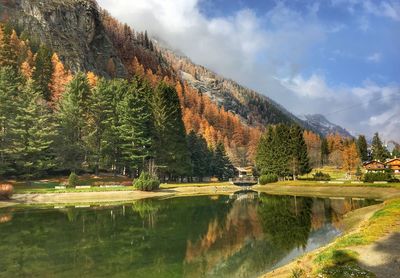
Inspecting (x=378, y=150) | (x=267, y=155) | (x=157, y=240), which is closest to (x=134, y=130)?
(x=267, y=155)

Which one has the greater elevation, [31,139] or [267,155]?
[31,139]

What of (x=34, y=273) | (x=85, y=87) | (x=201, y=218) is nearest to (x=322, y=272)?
(x=34, y=273)

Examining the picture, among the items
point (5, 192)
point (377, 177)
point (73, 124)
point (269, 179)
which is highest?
point (73, 124)

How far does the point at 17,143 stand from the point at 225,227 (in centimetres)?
4919

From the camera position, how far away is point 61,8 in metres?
165

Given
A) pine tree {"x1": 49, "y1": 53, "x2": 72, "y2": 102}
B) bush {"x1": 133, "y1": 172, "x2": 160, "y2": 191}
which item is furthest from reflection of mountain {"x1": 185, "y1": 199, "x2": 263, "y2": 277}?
pine tree {"x1": 49, "y1": 53, "x2": 72, "y2": 102}

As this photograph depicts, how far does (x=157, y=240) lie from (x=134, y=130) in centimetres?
5372

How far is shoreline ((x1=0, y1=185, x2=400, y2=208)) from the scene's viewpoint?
5947cm

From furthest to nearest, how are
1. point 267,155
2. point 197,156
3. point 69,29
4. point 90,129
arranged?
point 69,29 < point 197,156 < point 267,155 < point 90,129

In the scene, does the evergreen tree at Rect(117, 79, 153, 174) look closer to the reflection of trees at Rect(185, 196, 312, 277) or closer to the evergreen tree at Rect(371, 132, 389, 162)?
the reflection of trees at Rect(185, 196, 312, 277)

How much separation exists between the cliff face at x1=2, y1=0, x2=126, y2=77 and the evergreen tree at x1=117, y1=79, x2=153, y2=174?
236 ft

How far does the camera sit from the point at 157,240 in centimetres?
3058

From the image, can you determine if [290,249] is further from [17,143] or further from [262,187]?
[262,187]

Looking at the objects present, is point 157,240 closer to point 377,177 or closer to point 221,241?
point 221,241
